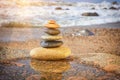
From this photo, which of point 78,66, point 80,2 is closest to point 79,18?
point 80,2

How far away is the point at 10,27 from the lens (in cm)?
432

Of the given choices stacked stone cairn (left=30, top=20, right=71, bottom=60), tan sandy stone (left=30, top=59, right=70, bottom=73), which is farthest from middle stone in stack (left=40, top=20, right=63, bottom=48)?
tan sandy stone (left=30, top=59, right=70, bottom=73)

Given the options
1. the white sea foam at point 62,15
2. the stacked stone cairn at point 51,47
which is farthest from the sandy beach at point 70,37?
the stacked stone cairn at point 51,47

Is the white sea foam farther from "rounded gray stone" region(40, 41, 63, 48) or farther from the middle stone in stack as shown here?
"rounded gray stone" region(40, 41, 63, 48)

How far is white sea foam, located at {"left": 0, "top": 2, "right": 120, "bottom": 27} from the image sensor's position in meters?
4.30

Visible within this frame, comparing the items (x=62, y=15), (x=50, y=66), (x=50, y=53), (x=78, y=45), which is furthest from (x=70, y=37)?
(x=50, y=66)

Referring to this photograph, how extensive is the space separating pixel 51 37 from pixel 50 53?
10.2 inches

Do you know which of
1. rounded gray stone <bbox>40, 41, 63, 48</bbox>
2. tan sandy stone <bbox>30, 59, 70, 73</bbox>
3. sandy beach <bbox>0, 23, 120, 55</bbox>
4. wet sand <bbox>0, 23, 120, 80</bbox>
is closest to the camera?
tan sandy stone <bbox>30, 59, 70, 73</bbox>

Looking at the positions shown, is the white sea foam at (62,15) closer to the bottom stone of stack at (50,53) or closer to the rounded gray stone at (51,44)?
the rounded gray stone at (51,44)

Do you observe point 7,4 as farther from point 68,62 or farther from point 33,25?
point 68,62

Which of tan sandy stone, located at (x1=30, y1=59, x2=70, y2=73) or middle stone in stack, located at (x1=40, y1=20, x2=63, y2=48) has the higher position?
middle stone in stack, located at (x1=40, y1=20, x2=63, y2=48)

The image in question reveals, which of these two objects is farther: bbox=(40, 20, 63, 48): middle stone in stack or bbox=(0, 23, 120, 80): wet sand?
bbox=(40, 20, 63, 48): middle stone in stack

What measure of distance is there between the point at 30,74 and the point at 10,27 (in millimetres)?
1315

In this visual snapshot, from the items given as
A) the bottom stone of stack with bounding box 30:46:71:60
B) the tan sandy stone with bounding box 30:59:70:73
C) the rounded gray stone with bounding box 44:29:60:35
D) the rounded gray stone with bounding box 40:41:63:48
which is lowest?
the tan sandy stone with bounding box 30:59:70:73
